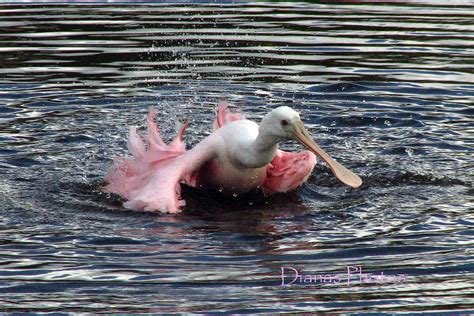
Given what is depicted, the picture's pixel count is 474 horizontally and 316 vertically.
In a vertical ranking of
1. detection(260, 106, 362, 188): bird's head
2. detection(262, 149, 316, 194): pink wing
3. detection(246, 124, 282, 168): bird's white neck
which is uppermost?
detection(260, 106, 362, 188): bird's head

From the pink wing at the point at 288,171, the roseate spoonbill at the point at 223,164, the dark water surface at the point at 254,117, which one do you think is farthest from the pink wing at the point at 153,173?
the pink wing at the point at 288,171

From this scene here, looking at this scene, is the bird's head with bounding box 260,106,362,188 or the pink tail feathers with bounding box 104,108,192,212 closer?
the bird's head with bounding box 260,106,362,188

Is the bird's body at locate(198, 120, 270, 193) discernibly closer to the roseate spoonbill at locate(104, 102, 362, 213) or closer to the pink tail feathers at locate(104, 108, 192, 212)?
the roseate spoonbill at locate(104, 102, 362, 213)

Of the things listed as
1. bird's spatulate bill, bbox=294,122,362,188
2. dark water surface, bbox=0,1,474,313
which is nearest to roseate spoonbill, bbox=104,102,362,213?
bird's spatulate bill, bbox=294,122,362,188

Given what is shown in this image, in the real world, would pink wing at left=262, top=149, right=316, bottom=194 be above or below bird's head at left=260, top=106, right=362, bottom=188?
below

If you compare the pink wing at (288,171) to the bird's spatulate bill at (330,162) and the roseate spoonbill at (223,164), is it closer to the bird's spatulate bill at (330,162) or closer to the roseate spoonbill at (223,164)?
the roseate spoonbill at (223,164)

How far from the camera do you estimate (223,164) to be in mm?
8359

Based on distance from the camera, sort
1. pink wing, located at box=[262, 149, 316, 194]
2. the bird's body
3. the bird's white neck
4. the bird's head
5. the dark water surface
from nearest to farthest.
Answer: the dark water surface
the bird's head
the bird's white neck
the bird's body
pink wing, located at box=[262, 149, 316, 194]

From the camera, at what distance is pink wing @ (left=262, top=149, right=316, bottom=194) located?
28.2 feet

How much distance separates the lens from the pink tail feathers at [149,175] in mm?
7992

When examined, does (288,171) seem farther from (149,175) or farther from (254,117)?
(254,117)

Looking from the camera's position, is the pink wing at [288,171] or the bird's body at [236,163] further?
the pink wing at [288,171]

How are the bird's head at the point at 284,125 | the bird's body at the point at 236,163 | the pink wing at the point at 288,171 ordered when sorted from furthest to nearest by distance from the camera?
1. the pink wing at the point at 288,171
2. the bird's body at the point at 236,163
3. the bird's head at the point at 284,125

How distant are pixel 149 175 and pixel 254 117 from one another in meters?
2.53
